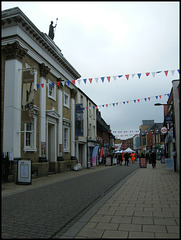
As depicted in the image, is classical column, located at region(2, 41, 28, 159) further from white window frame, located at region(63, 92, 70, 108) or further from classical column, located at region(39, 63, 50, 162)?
white window frame, located at region(63, 92, 70, 108)

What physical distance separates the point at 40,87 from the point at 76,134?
734 centimetres

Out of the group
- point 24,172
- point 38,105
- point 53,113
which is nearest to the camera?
point 24,172

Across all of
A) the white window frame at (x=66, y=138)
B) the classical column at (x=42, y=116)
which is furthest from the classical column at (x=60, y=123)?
the classical column at (x=42, y=116)

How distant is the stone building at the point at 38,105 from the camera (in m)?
11.6

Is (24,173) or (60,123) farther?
(60,123)

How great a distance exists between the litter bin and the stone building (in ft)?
5.12

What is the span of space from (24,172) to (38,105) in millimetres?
5733

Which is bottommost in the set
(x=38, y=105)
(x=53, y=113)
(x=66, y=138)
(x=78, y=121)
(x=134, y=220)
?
(x=134, y=220)

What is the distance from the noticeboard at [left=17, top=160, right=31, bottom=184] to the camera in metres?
10.5

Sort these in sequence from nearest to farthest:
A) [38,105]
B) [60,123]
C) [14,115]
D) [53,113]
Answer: [14,115] → [38,105] → [53,113] → [60,123]

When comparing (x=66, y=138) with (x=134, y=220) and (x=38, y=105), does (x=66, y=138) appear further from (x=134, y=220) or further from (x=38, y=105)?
(x=134, y=220)

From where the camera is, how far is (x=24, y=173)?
419 inches

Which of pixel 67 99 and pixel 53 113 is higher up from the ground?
pixel 67 99

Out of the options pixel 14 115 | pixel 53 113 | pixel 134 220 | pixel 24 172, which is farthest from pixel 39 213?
pixel 53 113
